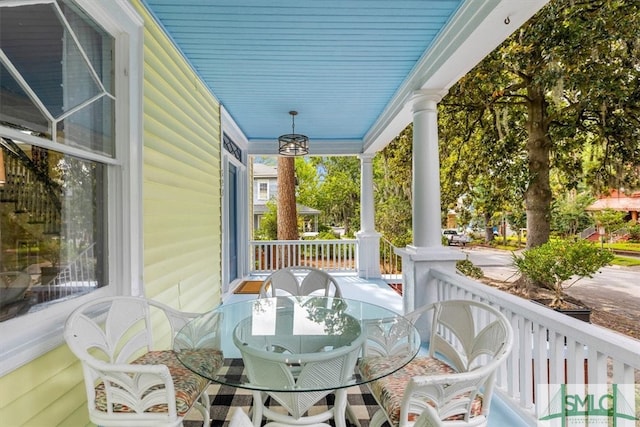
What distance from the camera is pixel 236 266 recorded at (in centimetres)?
593

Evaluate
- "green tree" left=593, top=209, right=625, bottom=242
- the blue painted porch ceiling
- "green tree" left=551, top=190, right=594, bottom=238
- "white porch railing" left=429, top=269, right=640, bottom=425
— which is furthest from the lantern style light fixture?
"green tree" left=551, top=190, right=594, bottom=238

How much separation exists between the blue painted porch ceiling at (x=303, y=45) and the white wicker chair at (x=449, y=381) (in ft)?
6.82

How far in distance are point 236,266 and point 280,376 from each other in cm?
481

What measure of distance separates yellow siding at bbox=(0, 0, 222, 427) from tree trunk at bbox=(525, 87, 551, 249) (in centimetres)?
541

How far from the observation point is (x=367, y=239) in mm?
6191

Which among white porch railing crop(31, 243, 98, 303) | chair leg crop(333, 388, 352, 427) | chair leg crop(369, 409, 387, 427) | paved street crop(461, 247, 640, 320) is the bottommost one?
paved street crop(461, 247, 640, 320)

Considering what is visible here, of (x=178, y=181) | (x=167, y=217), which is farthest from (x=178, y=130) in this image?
(x=167, y=217)

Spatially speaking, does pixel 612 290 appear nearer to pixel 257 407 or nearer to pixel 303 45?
pixel 303 45

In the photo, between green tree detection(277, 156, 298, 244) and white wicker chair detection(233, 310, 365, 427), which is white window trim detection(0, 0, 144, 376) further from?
green tree detection(277, 156, 298, 244)

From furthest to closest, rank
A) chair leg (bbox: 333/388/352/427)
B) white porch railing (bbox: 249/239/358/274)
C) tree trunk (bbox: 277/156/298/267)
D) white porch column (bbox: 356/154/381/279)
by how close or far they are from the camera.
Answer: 1. tree trunk (bbox: 277/156/298/267)
2. white porch railing (bbox: 249/239/358/274)
3. white porch column (bbox: 356/154/381/279)
4. chair leg (bbox: 333/388/352/427)

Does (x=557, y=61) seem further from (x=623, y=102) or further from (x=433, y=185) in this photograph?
(x=433, y=185)

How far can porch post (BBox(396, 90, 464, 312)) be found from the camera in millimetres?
3076

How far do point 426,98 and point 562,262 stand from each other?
3072 mm

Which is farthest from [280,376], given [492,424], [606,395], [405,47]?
[405,47]
